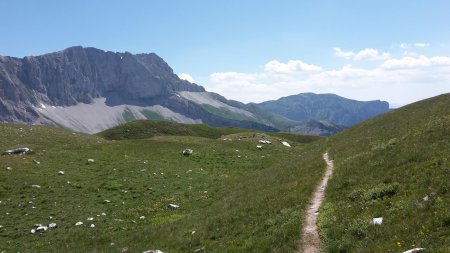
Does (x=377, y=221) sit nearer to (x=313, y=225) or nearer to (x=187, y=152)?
(x=313, y=225)

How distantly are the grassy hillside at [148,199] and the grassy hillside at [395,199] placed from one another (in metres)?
2.18

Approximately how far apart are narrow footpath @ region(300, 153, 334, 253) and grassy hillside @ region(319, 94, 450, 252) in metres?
0.44

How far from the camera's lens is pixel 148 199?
35.2 meters

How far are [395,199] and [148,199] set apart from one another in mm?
22032

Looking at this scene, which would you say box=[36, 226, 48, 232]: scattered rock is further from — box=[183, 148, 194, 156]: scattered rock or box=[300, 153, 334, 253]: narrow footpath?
box=[183, 148, 194, 156]: scattered rock

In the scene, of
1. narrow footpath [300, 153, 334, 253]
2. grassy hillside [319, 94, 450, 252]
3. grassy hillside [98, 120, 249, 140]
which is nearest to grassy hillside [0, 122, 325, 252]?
narrow footpath [300, 153, 334, 253]

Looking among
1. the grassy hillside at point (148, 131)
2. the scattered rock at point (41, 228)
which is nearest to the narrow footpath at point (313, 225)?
the scattered rock at point (41, 228)

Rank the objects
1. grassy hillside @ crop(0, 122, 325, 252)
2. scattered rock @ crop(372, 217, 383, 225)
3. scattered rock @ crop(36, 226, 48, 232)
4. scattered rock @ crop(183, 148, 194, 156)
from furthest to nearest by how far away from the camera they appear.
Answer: scattered rock @ crop(183, 148, 194, 156), scattered rock @ crop(36, 226, 48, 232), grassy hillside @ crop(0, 122, 325, 252), scattered rock @ crop(372, 217, 383, 225)

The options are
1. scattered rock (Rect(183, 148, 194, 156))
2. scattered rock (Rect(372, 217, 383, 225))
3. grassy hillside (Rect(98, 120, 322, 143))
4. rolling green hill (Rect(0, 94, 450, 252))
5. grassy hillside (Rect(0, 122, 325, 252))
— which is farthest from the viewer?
grassy hillside (Rect(98, 120, 322, 143))

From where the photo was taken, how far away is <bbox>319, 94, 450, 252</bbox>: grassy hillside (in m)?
15.2

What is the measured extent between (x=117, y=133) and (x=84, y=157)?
59.3 meters

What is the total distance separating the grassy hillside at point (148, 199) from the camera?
22.6 meters

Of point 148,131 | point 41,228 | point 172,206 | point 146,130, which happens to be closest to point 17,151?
point 41,228

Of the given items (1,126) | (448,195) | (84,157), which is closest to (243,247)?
(448,195)
